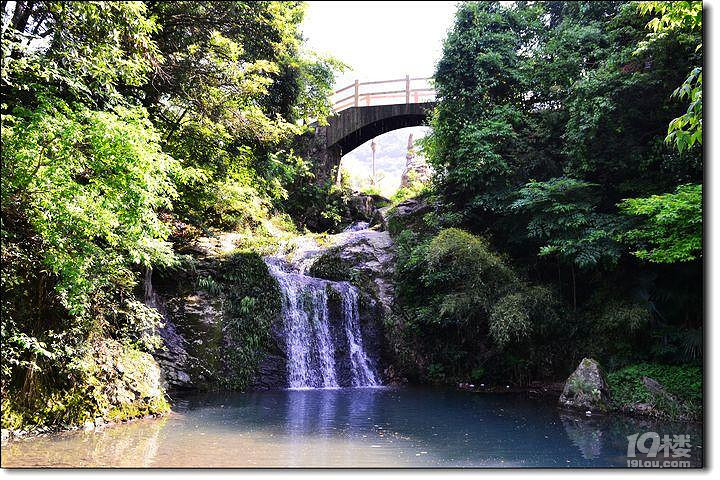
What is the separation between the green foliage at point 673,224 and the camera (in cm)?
914

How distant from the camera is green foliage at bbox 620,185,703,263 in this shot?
30.0 feet

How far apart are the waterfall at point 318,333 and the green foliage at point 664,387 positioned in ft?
16.6

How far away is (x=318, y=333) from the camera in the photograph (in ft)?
40.9

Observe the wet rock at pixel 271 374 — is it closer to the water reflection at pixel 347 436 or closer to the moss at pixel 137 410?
the water reflection at pixel 347 436

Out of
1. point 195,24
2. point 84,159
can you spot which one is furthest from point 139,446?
point 195,24

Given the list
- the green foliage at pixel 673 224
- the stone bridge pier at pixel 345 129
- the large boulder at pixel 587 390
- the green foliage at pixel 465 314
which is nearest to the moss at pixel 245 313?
the green foliage at pixel 465 314

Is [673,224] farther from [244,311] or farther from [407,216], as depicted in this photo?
[244,311]

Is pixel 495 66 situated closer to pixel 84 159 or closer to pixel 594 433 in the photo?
pixel 594 433

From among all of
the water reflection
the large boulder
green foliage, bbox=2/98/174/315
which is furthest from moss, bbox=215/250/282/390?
the large boulder

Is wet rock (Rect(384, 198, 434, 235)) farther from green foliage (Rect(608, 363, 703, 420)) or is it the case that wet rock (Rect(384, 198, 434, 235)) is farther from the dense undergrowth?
green foliage (Rect(608, 363, 703, 420))

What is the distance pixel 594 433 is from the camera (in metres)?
7.97

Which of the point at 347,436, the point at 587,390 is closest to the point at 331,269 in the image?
the point at 587,390

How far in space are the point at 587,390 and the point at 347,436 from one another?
16.8 feet

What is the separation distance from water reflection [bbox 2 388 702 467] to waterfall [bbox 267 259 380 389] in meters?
1.54
